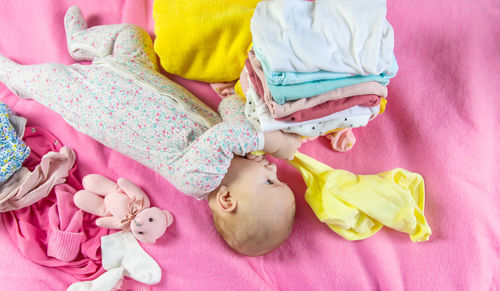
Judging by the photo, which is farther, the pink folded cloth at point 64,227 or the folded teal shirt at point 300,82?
the pink folded cloth at point 64,227

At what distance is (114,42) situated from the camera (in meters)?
1.21

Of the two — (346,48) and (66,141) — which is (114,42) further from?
(346,48)

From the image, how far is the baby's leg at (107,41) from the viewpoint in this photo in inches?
46.8

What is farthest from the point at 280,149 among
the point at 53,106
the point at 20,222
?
the point at 20,222

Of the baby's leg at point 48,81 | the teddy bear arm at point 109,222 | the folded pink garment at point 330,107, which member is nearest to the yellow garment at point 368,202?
the folded pink garment at point 330,107

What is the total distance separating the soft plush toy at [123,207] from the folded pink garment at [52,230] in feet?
0.20

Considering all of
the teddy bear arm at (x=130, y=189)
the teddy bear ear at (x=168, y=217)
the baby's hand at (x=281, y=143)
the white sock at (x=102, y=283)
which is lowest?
the white sock at (x=102, y=283)

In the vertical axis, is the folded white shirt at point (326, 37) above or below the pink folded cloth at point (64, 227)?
above

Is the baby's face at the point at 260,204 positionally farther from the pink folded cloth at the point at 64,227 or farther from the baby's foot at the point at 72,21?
the baby's foot at the point at 72,21

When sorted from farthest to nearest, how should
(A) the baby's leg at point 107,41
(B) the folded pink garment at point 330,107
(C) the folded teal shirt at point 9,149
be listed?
(A) the baby's leg at point 107,41
(C) the folded teal shirt at point 9,149
(B) the folded pink garment at point 330,107

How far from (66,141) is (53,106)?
0.16m

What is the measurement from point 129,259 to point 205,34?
2.61 ft

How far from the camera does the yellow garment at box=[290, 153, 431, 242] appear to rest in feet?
3.35

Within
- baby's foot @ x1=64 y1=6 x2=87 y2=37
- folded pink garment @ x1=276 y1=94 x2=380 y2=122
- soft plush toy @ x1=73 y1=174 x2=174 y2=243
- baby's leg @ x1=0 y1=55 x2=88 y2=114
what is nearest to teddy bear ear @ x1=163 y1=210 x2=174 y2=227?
soft plush toy @ x1=73 y1=174 x2=174 y2=243
